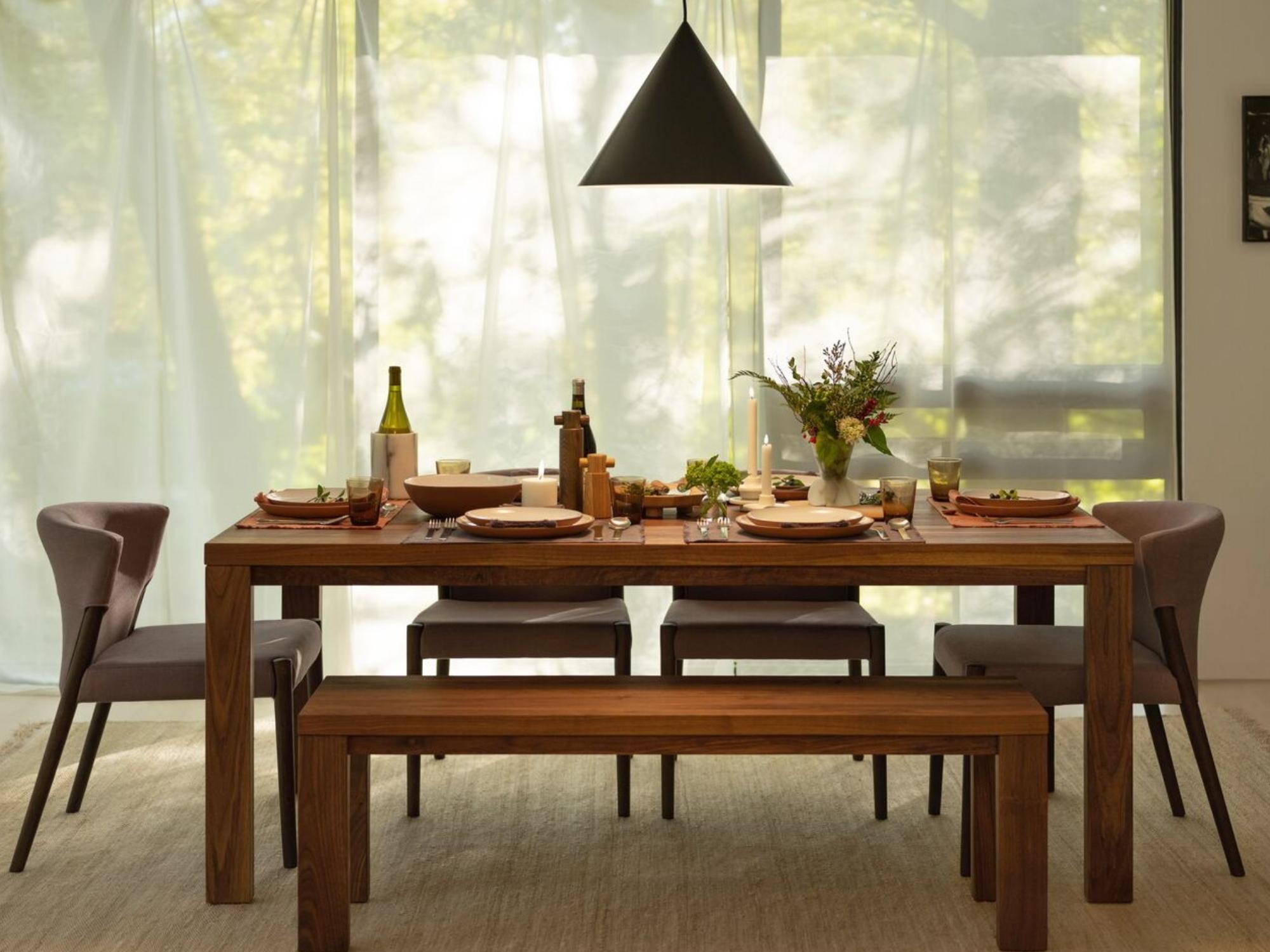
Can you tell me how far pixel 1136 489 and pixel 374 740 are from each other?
274cm

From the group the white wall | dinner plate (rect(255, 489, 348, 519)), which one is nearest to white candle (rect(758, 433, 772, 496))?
dinner plate (rect(255, 489, 348, 519))

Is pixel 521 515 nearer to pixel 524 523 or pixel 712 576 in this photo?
pixel 524 523

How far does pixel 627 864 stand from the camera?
120 inches

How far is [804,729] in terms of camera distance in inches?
102

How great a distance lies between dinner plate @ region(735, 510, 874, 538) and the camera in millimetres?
2775

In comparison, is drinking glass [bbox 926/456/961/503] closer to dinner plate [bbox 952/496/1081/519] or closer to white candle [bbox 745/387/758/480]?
dinner plate [bbox 952/496/1081/519]

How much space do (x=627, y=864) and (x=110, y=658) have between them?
3.65ft

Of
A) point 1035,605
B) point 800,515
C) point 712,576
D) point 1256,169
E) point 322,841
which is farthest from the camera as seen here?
point 1256,169

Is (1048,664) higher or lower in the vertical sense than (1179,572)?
lower

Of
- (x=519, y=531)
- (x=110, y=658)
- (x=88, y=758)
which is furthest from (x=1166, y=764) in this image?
(x=88, y=758)

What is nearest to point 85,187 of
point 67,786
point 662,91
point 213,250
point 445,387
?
point 213,250

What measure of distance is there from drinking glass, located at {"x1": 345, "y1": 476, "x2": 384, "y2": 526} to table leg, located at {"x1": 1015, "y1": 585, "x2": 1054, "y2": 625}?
154 centimetres

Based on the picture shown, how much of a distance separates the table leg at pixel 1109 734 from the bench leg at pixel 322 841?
1.35 metres

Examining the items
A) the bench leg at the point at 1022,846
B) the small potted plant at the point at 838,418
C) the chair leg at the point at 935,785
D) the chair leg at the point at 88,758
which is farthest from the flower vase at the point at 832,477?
the chair leg at the point at 88,758
